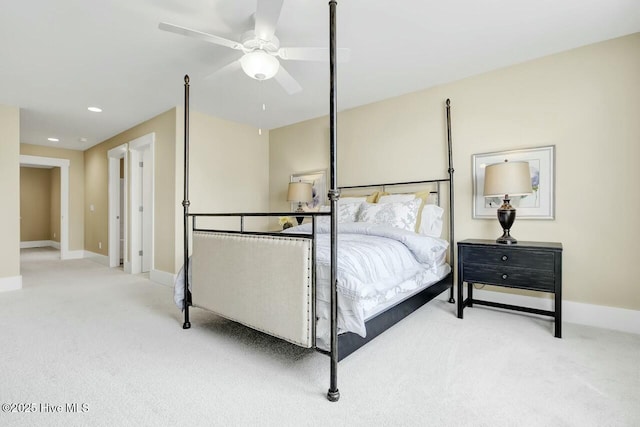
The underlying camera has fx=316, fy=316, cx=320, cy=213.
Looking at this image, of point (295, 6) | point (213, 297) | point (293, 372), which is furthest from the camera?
point (213, 297)

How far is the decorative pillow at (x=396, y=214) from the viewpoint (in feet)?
10.1

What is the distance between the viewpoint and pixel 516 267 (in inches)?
102

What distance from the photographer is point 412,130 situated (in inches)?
144

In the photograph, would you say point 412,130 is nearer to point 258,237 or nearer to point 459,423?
point 258,237

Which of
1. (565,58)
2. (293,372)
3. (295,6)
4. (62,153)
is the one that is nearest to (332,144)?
(295,6)

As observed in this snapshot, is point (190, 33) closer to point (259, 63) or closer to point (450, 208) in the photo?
point (259, 63)

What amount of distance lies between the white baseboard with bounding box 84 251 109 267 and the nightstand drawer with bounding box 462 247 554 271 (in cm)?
616

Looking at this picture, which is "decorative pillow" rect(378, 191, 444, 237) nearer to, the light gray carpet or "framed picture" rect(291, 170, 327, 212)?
the light gray carpet

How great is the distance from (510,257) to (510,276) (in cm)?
16

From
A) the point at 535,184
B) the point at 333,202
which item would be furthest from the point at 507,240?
the point at 333,202

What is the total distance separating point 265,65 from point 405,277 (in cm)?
183

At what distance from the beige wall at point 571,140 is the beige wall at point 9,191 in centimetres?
499

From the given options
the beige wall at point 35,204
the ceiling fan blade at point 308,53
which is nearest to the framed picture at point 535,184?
the ceiling fan blade at point 308,53

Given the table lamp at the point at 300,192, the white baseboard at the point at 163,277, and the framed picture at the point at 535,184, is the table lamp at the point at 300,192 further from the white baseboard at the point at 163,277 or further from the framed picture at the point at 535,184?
the framed picture at the point at 535,184
